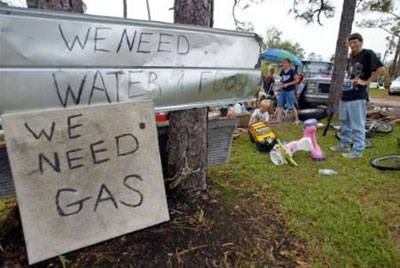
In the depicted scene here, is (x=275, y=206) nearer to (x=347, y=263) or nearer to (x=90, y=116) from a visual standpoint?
(x=347, y=263)

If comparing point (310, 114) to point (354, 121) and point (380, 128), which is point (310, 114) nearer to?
point (380, 128)

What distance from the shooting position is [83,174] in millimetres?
1326

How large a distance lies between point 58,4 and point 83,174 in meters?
0.93

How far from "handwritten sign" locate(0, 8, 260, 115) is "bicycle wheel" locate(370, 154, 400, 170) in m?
2.45

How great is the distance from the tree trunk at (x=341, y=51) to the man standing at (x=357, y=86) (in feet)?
9.98

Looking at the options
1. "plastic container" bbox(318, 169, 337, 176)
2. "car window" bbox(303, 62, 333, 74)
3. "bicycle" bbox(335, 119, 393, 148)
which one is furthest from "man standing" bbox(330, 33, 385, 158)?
"car window" bbox(303, 62, 333, 74)

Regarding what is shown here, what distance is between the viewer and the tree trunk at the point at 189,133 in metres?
1.98

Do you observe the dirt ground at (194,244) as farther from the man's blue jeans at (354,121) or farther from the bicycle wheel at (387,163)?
the man's blue jeans at (354,121)

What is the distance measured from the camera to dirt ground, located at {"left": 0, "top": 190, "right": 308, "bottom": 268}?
1622 millimetres

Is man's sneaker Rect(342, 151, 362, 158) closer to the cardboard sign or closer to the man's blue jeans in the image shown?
the man's blue jeans

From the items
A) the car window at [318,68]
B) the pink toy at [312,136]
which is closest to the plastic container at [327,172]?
the pink toy at [312,136]

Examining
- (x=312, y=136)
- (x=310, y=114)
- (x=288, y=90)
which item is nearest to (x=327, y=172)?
(x=312, y=136)

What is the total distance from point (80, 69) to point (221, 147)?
4.42ft

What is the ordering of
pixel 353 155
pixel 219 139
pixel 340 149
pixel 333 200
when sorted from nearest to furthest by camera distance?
pixel 219 139, pixel 333 200, pixel 353 155, pixel 340 149
